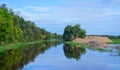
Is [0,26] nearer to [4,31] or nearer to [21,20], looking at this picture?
[4,31]

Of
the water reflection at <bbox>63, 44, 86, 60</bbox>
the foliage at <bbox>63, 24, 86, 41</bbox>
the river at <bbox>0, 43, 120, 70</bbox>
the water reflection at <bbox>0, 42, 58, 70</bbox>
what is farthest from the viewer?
the foliage at <bbox>63, 24, 86, 41</bbox>

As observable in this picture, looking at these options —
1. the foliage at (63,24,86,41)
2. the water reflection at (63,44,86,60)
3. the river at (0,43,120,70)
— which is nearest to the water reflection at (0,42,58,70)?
the river at (0,43,120,70)

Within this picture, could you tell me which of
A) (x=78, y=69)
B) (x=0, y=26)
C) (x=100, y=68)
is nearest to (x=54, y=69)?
(x=78, y=69)

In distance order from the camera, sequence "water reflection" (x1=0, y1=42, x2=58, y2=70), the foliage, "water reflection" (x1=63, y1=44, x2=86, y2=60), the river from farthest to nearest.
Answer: the foliage → "water reflection" (x1=63, y1=44, x2=86, y2=60) → the river → "water reflection" (x1=0, y1=42, x2=58, y2=70)

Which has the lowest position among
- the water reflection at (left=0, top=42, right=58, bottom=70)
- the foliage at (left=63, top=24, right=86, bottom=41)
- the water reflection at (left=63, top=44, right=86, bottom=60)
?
the water reflection at (left=63, top=44, right=86, bottom=60)

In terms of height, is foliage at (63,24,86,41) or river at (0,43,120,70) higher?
foliage at (63,24,86,41)

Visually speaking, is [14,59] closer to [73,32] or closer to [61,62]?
[61,62]

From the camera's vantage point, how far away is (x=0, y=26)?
5916 cm

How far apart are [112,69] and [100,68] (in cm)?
115

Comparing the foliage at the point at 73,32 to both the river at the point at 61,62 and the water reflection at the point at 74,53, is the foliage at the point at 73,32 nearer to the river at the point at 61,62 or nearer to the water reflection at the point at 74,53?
the water reflection at the point at 74,53

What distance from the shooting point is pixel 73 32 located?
130 m

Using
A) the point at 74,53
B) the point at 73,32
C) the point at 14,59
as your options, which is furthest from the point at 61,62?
the point at 73,32

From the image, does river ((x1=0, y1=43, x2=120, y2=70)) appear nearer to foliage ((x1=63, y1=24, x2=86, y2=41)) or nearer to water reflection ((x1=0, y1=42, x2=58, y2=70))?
water reflection ((x1=0, y1=42, x2=58, y2=70))

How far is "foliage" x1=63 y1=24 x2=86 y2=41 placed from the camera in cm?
12961
